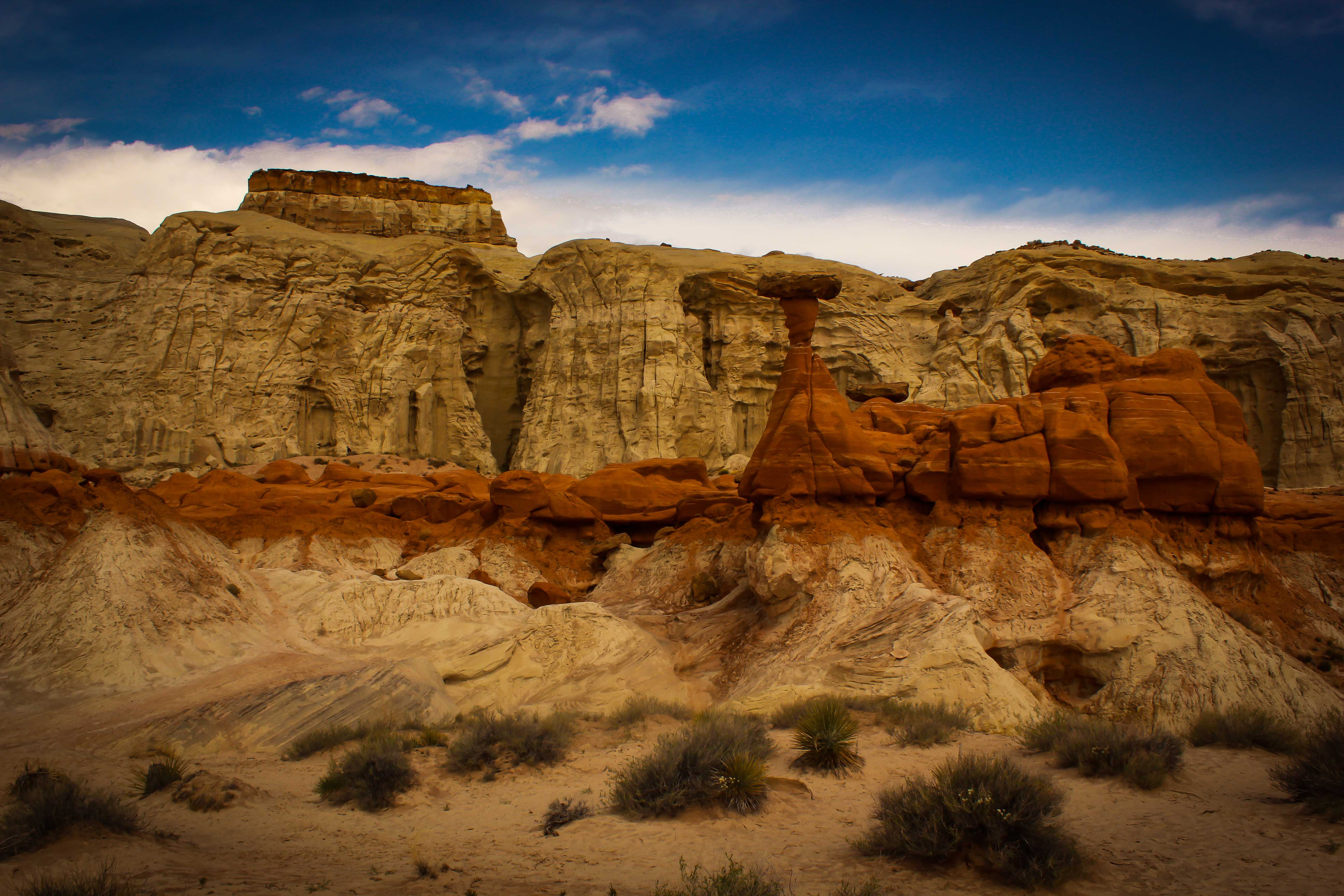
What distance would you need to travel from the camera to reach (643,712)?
36.4 feet

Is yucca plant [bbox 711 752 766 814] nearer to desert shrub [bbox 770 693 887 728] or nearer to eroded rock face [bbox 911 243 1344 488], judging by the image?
desert shrub [bbox 770 693 887 728]

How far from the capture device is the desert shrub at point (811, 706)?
33.7ft

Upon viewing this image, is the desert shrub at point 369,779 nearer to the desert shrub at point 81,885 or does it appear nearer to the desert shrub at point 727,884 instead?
the desert shrub at point 81,885

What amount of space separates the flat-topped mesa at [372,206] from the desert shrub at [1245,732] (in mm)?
56881

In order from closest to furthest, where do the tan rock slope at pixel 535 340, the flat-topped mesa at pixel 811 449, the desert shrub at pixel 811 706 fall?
the desert shrub at pixel 811 706, the flat-topped mesa at pixel 811 449, the tan rock slope at pixel 535 340

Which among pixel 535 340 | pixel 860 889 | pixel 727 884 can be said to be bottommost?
pixel 860 889

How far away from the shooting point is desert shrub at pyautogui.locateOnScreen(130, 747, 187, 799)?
812cm

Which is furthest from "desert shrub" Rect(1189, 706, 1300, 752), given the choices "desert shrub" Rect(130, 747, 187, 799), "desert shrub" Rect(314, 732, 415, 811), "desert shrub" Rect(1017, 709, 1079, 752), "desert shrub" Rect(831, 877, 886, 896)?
"desert shrub" Rect(130, 747, 187, 799)

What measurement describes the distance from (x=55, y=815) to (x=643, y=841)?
4479mm

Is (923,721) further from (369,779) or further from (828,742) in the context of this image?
(369,779)

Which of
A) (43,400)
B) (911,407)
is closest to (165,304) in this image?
(43,400)

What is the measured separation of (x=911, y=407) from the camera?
1981 centimetres

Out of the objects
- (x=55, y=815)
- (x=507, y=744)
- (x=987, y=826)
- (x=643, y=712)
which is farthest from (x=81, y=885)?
(x=643, y=712)

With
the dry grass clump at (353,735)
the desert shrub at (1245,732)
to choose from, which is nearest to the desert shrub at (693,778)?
the dry grass clump at (353,735)
